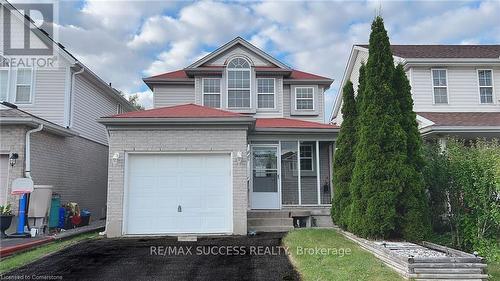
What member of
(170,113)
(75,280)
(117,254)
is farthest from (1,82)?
(75,280)

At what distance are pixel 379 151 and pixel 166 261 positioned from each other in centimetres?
516

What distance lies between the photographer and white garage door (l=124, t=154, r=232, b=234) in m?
10.3

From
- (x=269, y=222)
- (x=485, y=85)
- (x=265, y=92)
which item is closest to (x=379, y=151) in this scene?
(x=269, y=222)

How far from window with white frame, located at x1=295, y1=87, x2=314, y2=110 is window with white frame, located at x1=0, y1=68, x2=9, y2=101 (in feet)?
36.5

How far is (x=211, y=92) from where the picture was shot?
51.1ft

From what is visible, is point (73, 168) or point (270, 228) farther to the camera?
point (73, 168)

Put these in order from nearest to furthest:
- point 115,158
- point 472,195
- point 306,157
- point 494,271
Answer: point 494,271 → point 472,195 → point 115,158 → point 306,157

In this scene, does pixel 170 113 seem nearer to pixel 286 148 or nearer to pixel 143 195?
pixel 143 195

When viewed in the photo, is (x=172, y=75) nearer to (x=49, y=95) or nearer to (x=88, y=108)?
(x=88, y=108)

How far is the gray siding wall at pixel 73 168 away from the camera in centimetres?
1162

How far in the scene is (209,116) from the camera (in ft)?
34.0

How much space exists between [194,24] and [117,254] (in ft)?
31.5

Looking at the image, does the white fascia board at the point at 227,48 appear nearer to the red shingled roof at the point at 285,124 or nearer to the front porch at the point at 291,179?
the red shingled roof at the point at 285,124

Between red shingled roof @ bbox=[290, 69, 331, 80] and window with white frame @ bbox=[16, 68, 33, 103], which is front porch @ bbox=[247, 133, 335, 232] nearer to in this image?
red shingled roof @ bbox=[290, 69, 331, 80]
